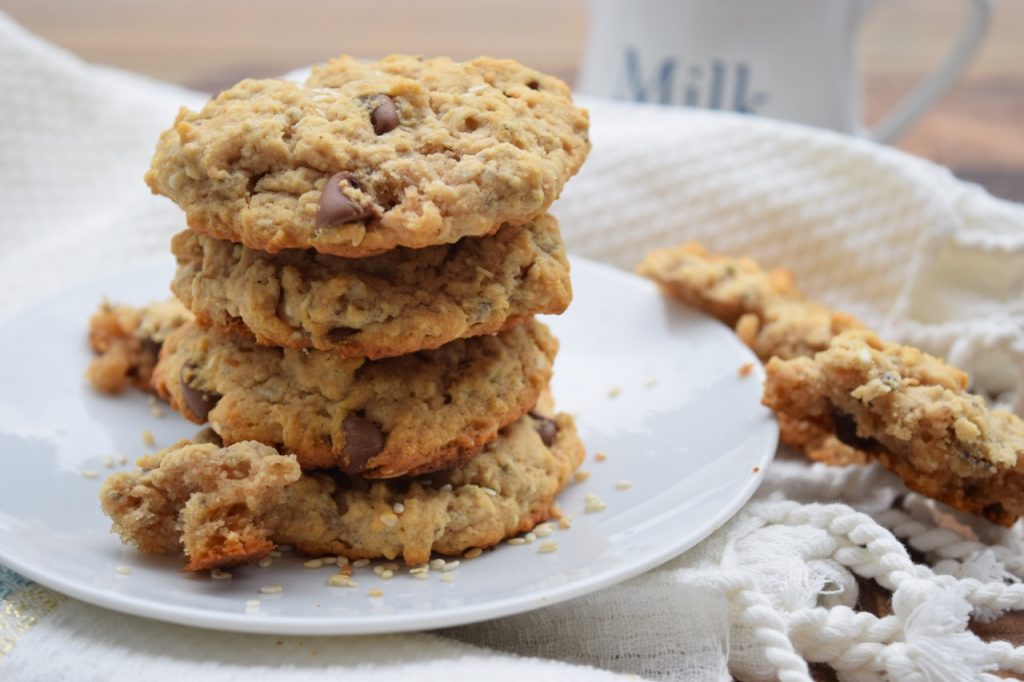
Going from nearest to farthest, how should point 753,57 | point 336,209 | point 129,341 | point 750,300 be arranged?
point 336,209
point 129,341
point 750,300
point 753,57

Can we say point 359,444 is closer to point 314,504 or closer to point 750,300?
point 314,504

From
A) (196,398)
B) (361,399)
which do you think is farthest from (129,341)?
(361,399)

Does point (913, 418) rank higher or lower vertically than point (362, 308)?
lower

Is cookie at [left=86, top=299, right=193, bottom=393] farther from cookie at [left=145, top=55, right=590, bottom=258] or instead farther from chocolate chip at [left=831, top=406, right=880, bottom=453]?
chocolate chip at [left=831, top=406, right=880, bottom=453]

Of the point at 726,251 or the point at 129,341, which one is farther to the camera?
the point at 726,251

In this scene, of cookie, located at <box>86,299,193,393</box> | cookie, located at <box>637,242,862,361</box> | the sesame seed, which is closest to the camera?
the sesame seed

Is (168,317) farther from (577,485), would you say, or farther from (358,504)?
(577,485)

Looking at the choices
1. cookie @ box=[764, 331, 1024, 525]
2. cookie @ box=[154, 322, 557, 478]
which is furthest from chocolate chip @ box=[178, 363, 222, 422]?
cookie @ box=[764, 331, 1024, 525]
